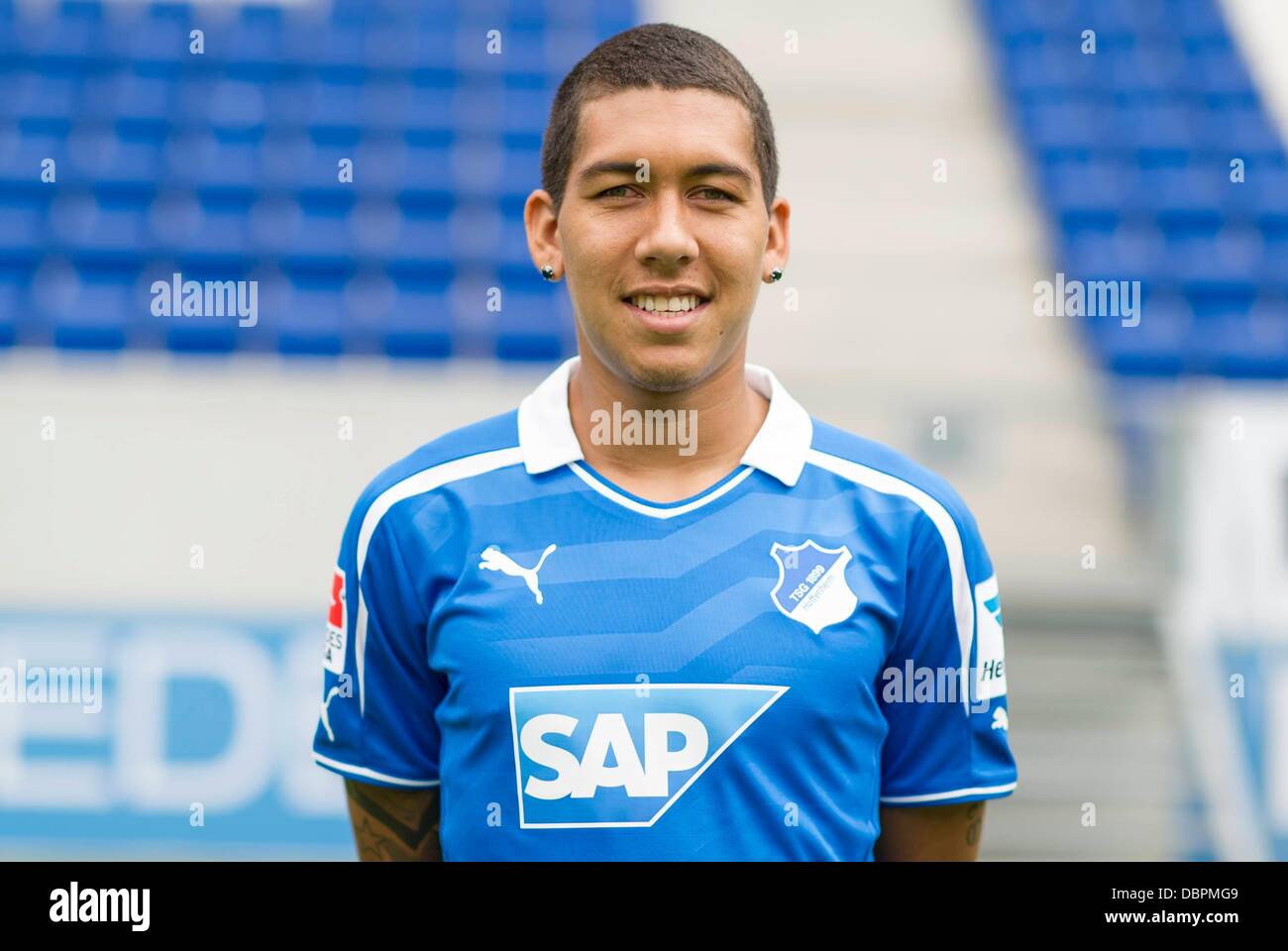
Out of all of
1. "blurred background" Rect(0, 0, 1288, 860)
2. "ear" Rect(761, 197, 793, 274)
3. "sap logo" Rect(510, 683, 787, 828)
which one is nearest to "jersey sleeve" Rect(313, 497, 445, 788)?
"sap logo" Rect(510, 683, 787, 828)

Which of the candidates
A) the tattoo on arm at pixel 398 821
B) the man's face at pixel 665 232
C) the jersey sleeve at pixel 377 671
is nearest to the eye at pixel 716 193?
the man's face at pixel 665 232

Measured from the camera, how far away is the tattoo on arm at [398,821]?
1889 mm

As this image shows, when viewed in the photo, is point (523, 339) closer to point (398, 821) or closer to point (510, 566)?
point (398, 821)

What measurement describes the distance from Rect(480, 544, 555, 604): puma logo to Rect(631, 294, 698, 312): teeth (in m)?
0.32

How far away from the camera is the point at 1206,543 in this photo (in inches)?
163

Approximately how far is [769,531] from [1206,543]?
2911mm

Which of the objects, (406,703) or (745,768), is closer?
(745,768)

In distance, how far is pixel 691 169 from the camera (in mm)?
1602

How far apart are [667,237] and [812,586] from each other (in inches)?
17.9

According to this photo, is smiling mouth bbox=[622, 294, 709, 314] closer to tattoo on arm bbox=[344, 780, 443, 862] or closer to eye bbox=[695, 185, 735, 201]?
eye bbox=[695, 185, 735, 201]

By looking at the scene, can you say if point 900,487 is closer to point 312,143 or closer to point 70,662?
point 70,662

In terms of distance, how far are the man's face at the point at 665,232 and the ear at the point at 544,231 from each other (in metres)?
0.08

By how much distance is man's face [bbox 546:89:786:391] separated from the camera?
1.60 m

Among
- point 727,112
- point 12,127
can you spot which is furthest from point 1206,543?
point 12,127
